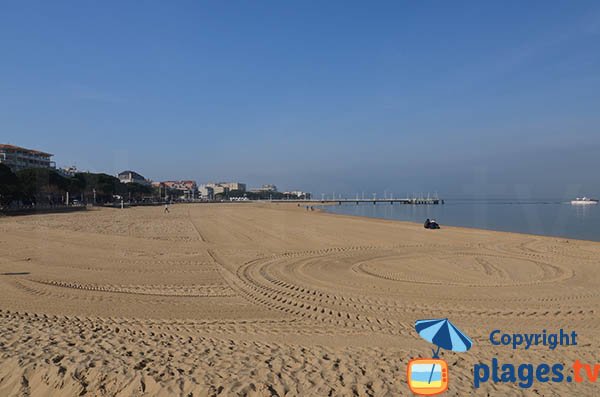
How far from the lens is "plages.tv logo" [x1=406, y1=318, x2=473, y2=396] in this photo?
415 centimetres

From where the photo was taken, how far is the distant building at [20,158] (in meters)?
91.2

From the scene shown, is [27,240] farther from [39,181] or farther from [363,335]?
[39,181]

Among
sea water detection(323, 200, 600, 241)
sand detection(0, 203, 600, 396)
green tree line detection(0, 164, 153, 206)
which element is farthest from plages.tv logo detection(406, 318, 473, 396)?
green tree line detection(0, 164, 153, 206)

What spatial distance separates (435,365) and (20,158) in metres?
117

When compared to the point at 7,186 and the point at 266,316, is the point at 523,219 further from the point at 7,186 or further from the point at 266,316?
the point at 7,186

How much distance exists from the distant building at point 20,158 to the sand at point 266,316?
92.4 m

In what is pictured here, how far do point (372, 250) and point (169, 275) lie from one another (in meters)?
9.18

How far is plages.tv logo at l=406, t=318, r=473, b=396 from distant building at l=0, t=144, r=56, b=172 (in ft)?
333

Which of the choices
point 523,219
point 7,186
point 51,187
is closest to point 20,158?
point 51,187

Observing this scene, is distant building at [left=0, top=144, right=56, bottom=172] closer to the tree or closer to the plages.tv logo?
the tree

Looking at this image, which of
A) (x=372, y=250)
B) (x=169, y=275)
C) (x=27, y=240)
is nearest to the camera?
(x=169, y=275)

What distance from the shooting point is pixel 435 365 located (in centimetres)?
433

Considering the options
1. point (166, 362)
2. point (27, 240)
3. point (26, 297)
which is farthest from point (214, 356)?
point (27, 240)

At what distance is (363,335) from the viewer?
667cm
